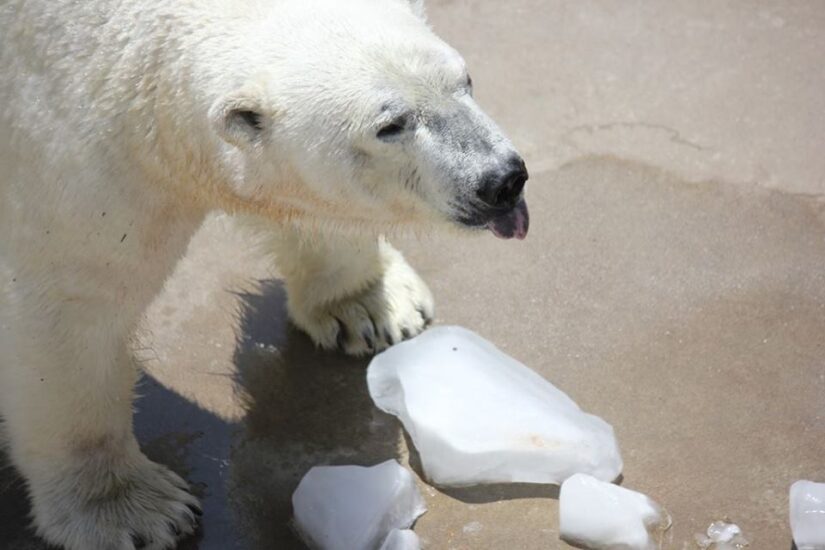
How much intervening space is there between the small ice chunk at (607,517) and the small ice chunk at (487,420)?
9cm

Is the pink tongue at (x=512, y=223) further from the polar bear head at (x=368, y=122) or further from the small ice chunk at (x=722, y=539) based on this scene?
the small ice chunk at (x=722, y=539)

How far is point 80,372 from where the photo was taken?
9.62 feet

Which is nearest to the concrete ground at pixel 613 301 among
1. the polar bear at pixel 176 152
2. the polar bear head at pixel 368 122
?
the polar bear at pixel 176 152

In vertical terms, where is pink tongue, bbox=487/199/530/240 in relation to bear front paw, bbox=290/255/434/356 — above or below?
above

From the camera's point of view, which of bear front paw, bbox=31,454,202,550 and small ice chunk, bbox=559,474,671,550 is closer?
small ice chunk, bbox=559,474,671,550

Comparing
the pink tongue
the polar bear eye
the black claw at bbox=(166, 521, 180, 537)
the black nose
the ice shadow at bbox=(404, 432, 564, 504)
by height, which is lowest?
the black claw at bbox=(166, 521, 180, 537)

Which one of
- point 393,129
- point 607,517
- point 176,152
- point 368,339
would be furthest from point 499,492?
point 176,152

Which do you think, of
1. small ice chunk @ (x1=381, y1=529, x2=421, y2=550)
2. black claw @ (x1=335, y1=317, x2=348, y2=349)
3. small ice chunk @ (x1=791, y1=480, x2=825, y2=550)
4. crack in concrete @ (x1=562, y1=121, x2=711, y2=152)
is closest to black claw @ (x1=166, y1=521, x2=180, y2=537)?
small ice chunk @ (x1=381, y1=529, x2=421, y2=550)

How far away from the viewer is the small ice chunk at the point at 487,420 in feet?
10.2

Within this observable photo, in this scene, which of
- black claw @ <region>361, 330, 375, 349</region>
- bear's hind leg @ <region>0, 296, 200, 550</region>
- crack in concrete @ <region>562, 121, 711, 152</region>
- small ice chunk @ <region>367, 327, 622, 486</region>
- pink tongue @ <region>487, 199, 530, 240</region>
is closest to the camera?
pink tongue @ <region>487, 199, 530, 240</region>

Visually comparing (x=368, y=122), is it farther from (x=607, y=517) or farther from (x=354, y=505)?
(x=607, y=517)

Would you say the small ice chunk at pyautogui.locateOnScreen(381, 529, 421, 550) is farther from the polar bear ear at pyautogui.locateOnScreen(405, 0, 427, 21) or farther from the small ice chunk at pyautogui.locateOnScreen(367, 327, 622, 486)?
the polar bear ear at pyautogui.locateOnScreen(405, 0, 427, 21)

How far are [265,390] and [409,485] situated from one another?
0.60 metres

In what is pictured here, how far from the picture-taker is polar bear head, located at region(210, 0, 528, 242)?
2578mm
